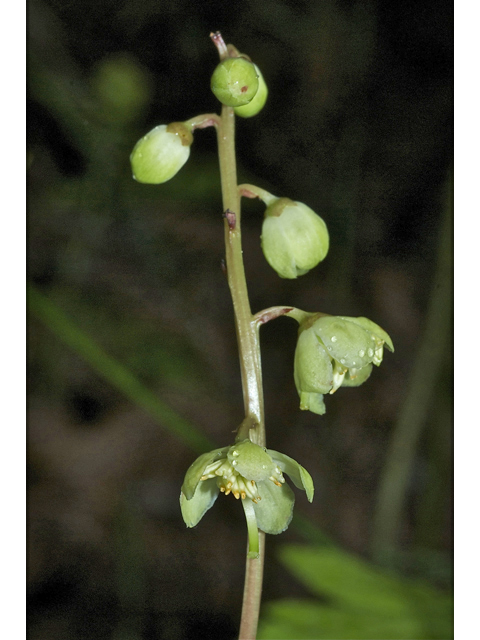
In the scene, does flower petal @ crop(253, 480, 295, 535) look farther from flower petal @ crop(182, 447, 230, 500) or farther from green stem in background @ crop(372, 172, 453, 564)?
green stem in background @ crop(372, 172, 453, 564)

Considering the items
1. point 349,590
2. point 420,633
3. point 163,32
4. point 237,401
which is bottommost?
point 420,633

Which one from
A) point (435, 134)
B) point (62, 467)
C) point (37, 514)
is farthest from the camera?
point (62, 467)

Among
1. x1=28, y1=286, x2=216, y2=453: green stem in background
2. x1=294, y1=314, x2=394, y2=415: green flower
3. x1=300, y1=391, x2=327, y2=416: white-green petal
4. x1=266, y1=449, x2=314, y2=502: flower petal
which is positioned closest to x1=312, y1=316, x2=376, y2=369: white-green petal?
x1=294, y1=314, x2=394, y2=415: green flower

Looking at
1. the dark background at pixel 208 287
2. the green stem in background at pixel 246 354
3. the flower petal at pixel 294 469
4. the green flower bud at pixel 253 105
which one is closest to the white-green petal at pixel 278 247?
the green stem in background at pixel 246 354

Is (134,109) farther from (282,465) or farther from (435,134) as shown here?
(282,465)

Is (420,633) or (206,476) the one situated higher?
(206,476)

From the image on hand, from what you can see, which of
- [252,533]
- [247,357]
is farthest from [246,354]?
[252,533]

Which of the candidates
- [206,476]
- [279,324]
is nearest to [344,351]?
[206,476]

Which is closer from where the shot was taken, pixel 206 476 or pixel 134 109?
pixel 206 476
